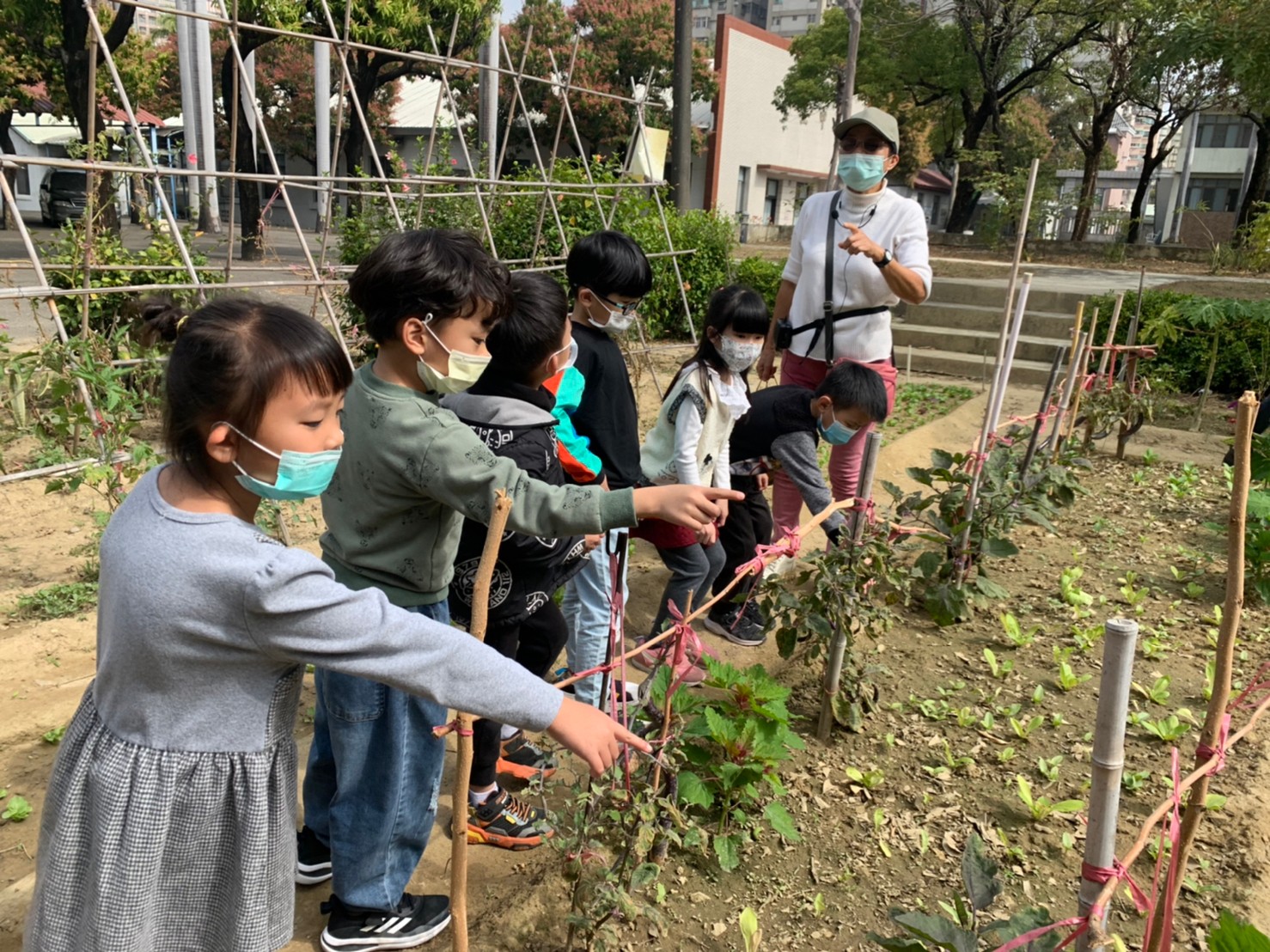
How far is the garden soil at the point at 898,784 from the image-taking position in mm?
1969

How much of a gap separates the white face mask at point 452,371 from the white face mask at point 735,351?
1.26 m

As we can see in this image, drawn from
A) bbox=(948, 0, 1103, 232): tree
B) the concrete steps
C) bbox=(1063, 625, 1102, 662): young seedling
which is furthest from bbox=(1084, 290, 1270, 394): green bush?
bbox=(948, 0, 1103, 232): tree

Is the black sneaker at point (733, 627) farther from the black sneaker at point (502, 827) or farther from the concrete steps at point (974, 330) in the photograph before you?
the concrete steps at point (974, 330)

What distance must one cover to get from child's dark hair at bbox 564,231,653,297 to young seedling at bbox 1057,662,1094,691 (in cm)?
180

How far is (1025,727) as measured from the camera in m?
2.73

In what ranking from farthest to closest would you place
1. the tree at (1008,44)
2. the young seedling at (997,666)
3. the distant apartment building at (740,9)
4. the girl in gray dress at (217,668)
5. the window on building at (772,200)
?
the distant apartment building at (740,9)
the window on building at (772,200)
the tree at (1008,44)
the young seedling at (997,666)
the girl in gray dress at (217,668)

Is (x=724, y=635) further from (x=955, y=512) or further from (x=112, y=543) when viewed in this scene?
(x=112, y=543)

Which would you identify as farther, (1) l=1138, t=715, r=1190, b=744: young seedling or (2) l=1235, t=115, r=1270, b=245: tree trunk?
(2) l=1235, t=115, r=1270, b=245: tree trunk

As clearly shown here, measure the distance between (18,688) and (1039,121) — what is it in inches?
1516

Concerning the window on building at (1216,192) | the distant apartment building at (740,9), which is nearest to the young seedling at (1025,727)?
the window on building at (1216,192)

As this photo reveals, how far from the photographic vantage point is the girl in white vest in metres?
2.82

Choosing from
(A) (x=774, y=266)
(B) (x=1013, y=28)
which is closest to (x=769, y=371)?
(A) (x=774, y=266)

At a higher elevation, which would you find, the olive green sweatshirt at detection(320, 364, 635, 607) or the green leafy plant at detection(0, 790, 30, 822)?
the olive green sweatshirt at detection(320, 364, 635, 607)

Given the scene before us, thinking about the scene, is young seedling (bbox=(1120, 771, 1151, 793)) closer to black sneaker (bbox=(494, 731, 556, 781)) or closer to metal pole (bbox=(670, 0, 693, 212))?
black sneaker (bbox=(494, 731, 556, 781))
